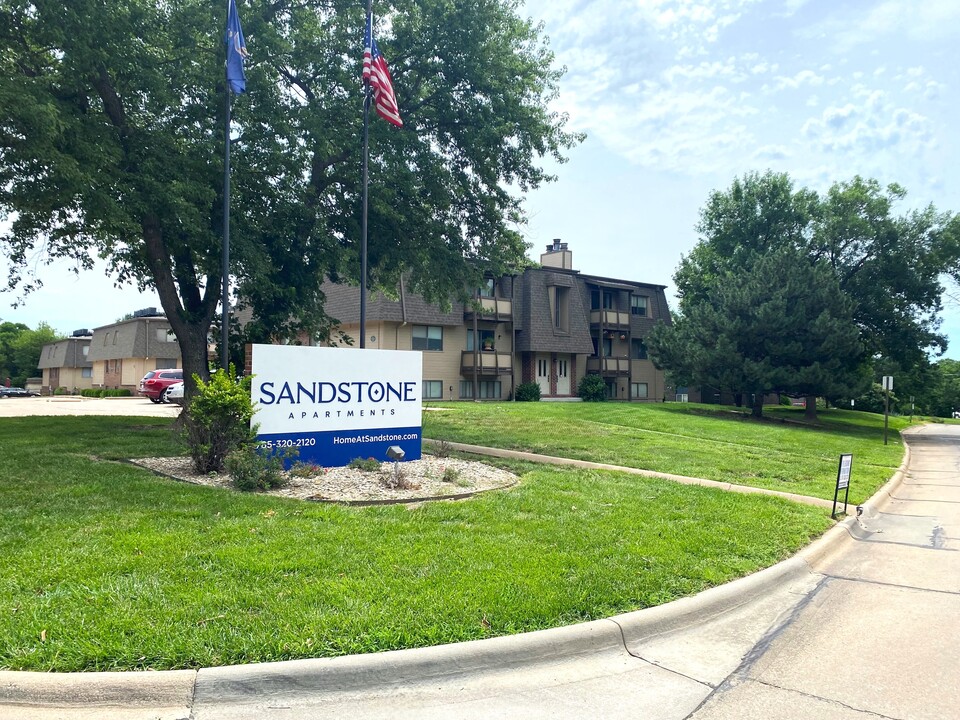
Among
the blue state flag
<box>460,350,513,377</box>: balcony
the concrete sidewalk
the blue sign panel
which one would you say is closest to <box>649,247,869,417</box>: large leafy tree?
<box>460,350,513,377</box>: balcony

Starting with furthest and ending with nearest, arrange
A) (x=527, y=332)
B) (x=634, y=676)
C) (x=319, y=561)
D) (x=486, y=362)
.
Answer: (x=527, y=332) → (x=486, y=362) → (x=319, y=561) → (x=634, y=676)

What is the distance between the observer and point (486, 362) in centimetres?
3734

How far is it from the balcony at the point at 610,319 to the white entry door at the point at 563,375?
3.16 m

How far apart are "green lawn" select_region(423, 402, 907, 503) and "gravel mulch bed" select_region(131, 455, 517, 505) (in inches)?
165

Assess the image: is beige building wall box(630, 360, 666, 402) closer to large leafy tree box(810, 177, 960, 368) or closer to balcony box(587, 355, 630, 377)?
balcony box(587, 355, 630, 377)

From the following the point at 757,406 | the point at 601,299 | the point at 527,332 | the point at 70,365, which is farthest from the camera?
the point at 70,365

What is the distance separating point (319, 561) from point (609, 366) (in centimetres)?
3932

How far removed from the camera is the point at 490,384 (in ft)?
127

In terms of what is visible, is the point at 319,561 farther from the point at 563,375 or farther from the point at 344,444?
the point at 563,375

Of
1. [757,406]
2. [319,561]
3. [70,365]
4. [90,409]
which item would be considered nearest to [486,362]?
[757,406]

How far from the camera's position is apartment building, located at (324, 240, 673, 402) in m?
35.3

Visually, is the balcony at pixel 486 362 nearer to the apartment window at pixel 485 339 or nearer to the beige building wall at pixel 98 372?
the apartment window at pixel 485 339

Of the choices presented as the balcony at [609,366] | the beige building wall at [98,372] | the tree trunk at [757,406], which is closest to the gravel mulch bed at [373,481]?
the tree trunk at [757,406]

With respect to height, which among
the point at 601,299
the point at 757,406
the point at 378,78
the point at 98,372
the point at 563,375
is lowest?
the point at 757,406
